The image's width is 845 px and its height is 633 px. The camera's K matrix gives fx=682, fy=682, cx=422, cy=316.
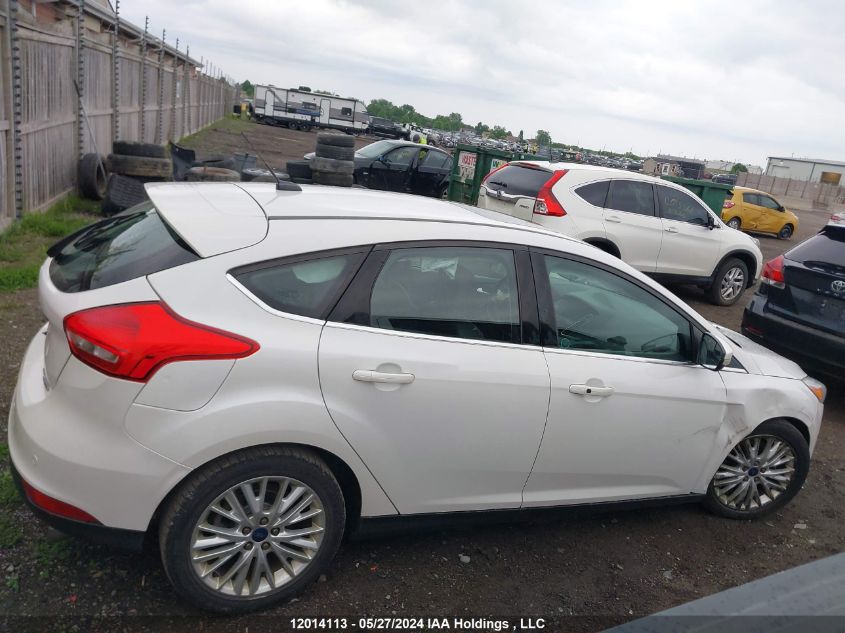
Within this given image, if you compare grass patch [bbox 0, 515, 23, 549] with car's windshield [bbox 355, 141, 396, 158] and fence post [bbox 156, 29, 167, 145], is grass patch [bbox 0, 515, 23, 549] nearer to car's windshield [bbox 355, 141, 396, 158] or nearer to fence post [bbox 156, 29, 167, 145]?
car's windshield [bbox 355, 141, 396, 158]

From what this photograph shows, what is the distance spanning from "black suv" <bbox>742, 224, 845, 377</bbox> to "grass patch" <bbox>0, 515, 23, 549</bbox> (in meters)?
5.84

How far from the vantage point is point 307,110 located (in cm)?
5059

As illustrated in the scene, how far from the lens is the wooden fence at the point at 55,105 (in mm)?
7699

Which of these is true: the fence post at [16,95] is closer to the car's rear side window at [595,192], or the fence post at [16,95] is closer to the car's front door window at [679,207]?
the car's rear side window at [595,192]

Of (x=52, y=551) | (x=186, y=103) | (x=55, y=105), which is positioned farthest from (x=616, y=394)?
(x=186, y=103)

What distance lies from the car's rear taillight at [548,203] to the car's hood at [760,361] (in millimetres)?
4282

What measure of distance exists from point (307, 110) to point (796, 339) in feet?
160

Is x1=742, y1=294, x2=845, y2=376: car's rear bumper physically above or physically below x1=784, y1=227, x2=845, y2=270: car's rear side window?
below

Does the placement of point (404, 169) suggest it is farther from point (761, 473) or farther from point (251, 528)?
point (251, 528)

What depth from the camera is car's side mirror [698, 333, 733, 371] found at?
3.51 m

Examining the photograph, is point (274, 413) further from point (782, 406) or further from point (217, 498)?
point (782, 406)

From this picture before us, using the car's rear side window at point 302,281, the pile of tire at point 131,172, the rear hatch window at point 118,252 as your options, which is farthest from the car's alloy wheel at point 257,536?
the pile of tire at point 131,172

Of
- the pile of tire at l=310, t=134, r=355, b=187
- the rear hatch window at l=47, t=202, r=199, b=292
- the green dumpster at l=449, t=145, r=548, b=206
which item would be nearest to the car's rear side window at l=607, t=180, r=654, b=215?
the green dumpster at l=449, t=145, r=548, b=206

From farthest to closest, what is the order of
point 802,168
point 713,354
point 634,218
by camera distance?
point 802,168 → point 634,218 → point 713,354
